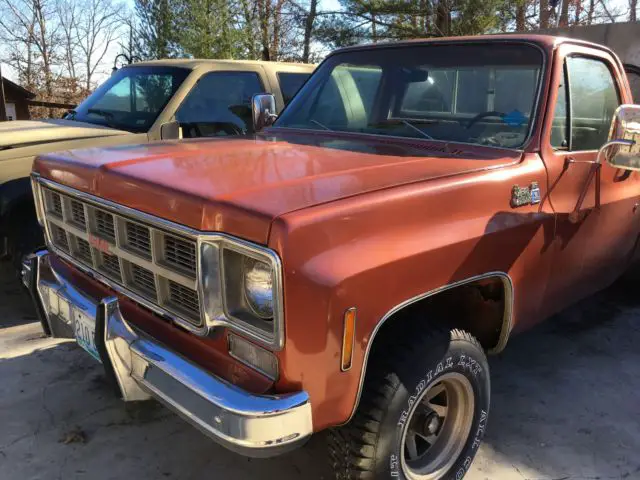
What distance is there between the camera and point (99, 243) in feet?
8.41

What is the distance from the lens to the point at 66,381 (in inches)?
139

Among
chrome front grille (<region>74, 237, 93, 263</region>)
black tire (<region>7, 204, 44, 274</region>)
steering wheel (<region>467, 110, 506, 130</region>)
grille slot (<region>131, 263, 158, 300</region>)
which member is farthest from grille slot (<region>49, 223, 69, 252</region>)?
steering wheel (<region>467, 110, 506, 130</region>)

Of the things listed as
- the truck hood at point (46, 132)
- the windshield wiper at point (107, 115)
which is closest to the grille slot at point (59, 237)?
the truck hood at point (46, 132)

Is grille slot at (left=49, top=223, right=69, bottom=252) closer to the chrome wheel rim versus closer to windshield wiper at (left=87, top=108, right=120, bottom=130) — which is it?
the chrome wheel rim

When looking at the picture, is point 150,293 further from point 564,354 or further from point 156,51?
point 156,51

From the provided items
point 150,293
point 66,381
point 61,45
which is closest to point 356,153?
point 150,293

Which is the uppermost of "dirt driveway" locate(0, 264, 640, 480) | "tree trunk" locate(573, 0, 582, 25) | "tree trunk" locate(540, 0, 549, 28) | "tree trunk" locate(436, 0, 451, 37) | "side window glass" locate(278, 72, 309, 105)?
"tree trunk" locate(573, 0, 582, 25)

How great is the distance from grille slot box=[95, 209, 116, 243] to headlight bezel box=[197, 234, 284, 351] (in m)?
0.70

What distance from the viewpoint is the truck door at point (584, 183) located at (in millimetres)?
2863

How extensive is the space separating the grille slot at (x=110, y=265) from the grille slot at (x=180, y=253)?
1.38 ft

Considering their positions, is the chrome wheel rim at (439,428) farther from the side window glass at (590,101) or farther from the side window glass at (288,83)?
the side window glass at (288,83)

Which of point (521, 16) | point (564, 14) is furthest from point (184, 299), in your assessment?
point (564, 14)

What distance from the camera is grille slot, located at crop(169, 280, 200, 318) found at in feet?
7.05

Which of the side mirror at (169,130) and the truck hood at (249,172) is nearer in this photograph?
the truck hood at (249,172)
